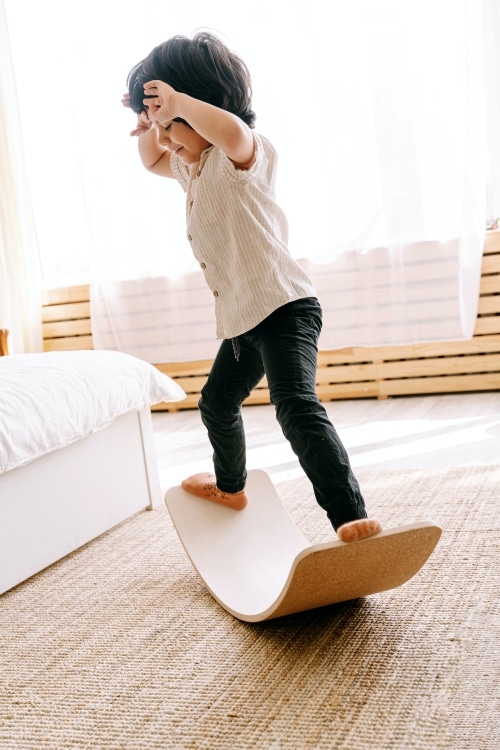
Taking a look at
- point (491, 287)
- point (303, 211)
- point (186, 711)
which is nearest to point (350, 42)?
point (303, 211)

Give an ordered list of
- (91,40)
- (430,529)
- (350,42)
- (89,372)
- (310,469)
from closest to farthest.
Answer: (430,529) → (310,469) → (89,372) → (350,42) → (91,40)

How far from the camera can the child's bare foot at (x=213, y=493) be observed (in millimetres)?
1746

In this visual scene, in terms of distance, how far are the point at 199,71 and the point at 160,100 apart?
108 millimetres

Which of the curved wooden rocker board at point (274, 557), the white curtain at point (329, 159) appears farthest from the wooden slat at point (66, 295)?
the curved wooden rocker board at point (274, 557)

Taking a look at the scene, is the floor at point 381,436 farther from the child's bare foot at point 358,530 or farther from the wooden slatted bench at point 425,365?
the child's bare foot at point 358,530

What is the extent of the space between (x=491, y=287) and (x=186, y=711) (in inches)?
109

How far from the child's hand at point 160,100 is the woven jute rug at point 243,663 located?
0.90 meters

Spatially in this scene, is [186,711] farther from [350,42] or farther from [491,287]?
[350,42]

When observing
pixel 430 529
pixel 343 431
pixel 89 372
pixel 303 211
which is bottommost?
pixel 343 431

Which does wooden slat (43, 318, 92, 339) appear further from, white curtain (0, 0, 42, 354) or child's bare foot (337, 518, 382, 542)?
child's bare foot (337, 518, 382, 542)

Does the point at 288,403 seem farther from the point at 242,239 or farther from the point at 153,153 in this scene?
the point at 153,153

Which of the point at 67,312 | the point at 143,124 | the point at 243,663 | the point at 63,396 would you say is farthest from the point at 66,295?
the point at 243,663

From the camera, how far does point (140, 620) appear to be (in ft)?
4.97

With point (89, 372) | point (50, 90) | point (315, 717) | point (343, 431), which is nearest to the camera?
point (315, 717)
